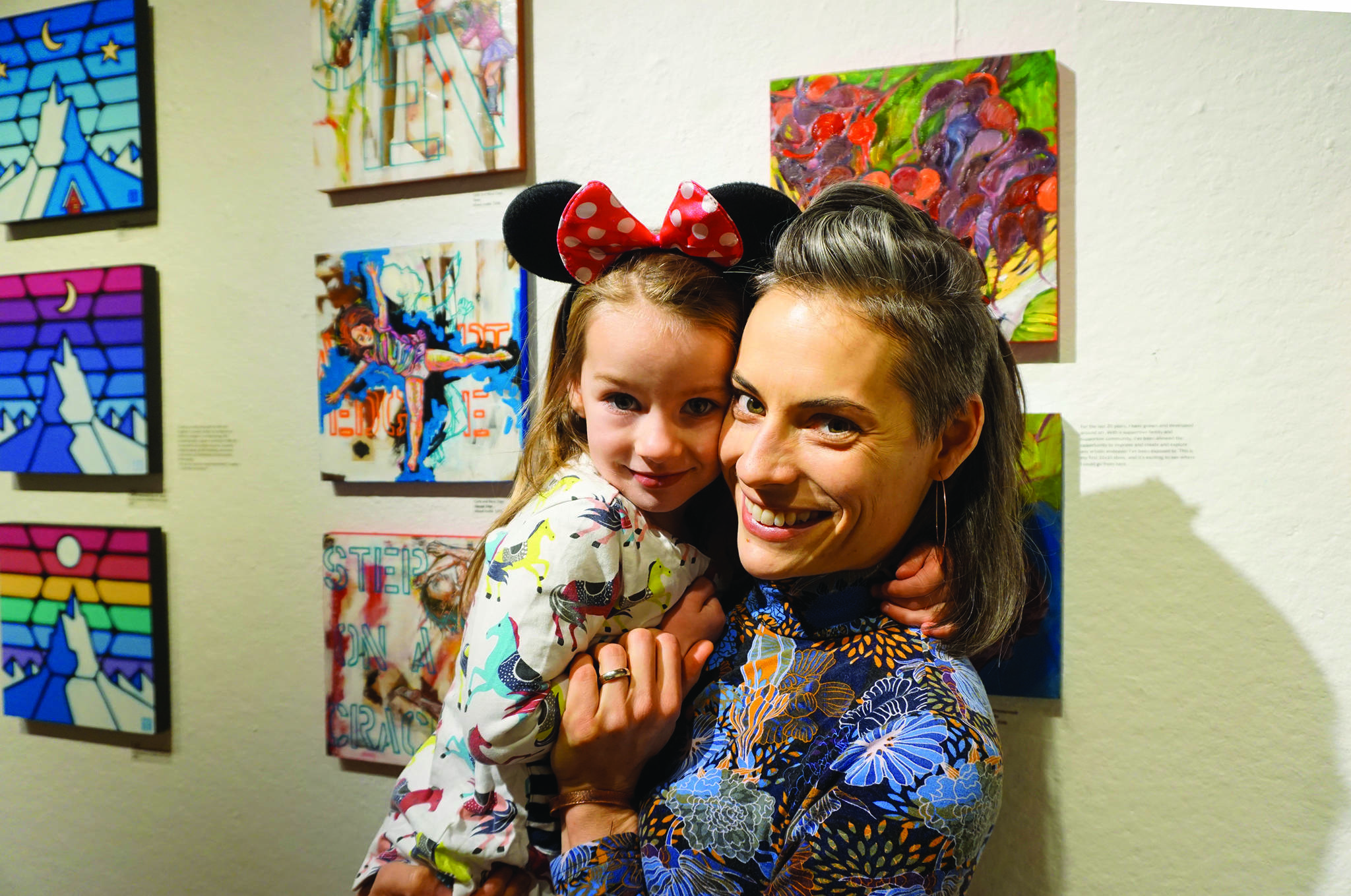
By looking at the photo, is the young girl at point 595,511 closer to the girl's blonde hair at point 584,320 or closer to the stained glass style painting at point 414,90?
the girl's blonde hair at point 584,320

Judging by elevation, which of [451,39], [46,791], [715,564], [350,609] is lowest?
[46,791]

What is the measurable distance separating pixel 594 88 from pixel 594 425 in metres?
0.77

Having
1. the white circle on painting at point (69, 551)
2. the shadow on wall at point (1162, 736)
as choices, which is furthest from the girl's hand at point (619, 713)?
the white circle on painting at point (69, 551)

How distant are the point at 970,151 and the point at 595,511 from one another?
87cm

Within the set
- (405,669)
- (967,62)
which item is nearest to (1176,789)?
(967,62)

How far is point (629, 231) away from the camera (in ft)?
3.57

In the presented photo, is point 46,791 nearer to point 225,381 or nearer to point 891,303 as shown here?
point 225,381

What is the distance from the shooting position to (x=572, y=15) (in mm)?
1483

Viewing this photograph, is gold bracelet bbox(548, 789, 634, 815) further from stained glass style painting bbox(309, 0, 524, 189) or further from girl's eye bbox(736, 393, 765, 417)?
stained glass style painting bbox(309, 0, 524, 189)

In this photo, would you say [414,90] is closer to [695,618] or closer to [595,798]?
[695,618]

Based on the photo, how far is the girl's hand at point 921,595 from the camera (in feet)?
3.26

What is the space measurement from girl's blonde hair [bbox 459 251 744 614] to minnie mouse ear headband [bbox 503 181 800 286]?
1.0 inches

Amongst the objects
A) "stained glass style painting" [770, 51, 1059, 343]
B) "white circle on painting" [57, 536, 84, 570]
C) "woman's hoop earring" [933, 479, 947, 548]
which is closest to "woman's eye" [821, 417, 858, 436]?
"woman's hoop earring" [933, 479, 947, 548]

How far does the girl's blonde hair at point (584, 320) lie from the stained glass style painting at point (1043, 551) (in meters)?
0.54
